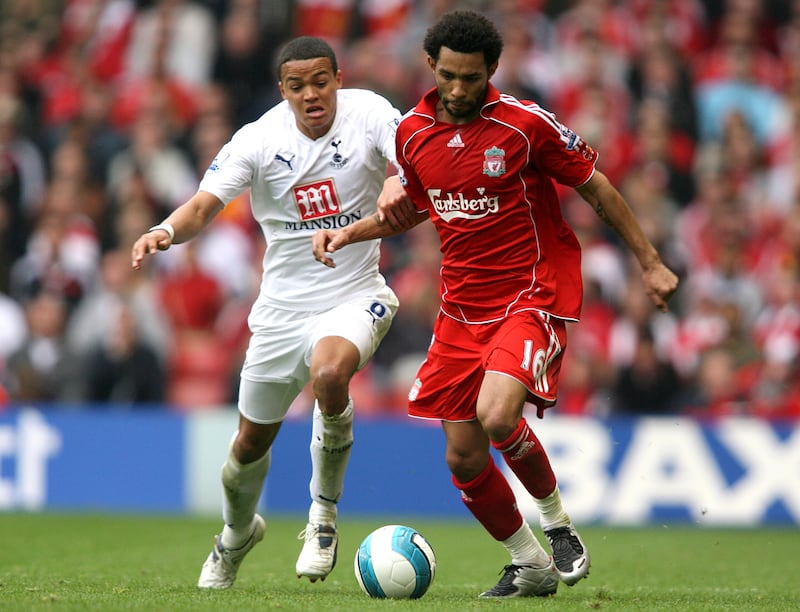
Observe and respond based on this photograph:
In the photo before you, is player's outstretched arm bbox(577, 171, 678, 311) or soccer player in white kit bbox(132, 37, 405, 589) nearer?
player's outstretched arm bbox(577, 171, 678, 311)

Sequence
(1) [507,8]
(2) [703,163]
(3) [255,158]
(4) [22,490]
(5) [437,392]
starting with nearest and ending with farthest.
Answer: (5) [437,392]
(3) [255,158]
(4) [22,490]
(2) [703,163]
(1) [507,8]

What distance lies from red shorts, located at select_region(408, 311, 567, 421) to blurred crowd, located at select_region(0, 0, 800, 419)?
20.4 feet

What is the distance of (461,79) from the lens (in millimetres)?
6523

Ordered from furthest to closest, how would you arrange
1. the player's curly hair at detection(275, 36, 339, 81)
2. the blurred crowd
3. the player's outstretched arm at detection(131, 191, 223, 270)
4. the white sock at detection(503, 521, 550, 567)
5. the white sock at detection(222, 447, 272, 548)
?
the blurred crowd, the white sock at detection(222, 447, 272, 548), the player's curly hair at detection(275, 36, 339, 81), the white sock at detection(503, 521, 550, 567), the player's outstretched arm at detection(131, 191, 223, 270)

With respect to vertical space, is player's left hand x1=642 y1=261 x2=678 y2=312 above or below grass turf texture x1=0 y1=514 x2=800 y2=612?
above

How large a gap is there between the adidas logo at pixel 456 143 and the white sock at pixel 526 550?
194 cm

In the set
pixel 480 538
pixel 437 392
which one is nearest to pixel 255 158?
pixel 437 392

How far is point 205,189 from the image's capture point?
7.31 m

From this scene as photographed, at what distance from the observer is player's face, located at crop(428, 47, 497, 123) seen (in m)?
6.50

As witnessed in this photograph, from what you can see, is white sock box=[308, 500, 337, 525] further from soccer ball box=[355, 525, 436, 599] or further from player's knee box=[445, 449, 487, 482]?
player's knee box=[445, 449, 487, 482]

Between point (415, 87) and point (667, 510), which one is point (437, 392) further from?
point (415, 87)

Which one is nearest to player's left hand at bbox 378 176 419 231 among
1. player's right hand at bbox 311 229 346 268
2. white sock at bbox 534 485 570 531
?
player's right hand at bbox 311 229 346 268

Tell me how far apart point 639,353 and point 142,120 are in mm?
6529

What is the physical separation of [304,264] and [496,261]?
1.27 m
